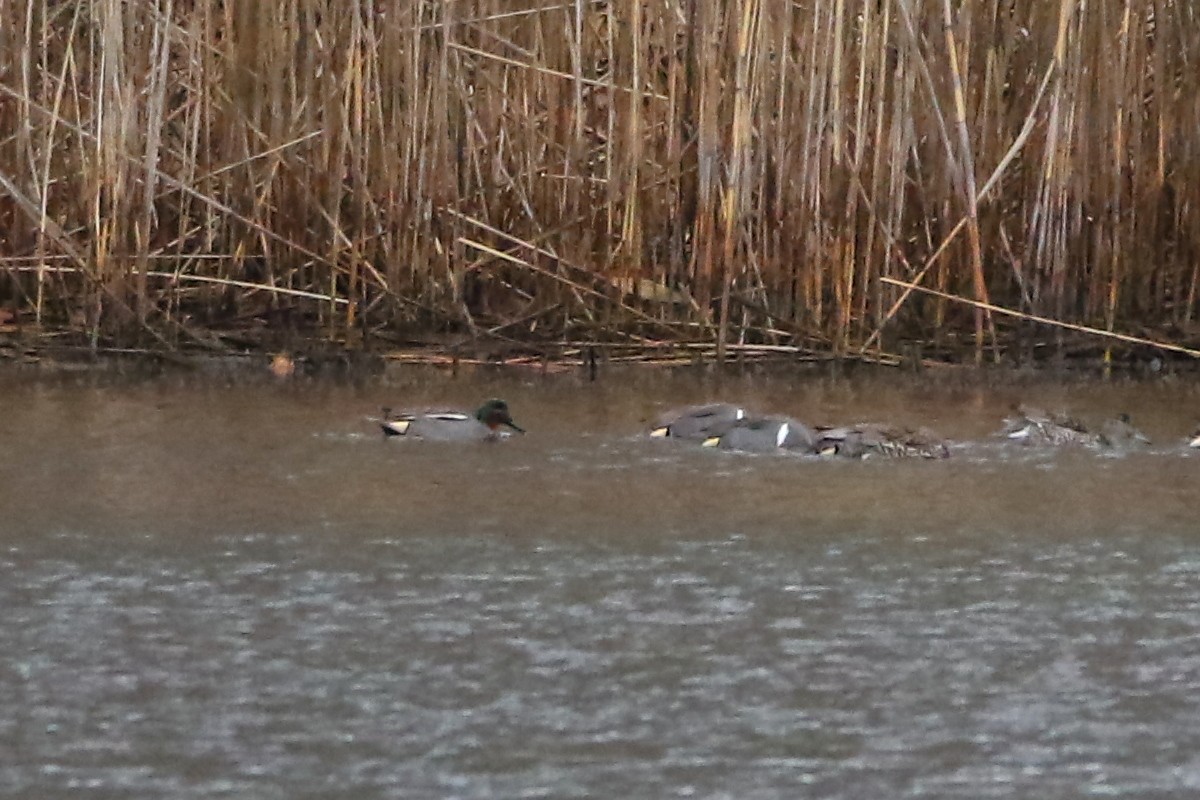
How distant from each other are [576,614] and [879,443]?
7.09 feet

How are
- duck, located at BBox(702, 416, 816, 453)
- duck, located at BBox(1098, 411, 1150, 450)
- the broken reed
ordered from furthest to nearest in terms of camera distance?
the broken reed < duck, located at BBox(1098, 411, 1150, 450) < duck, located at BBox(702, 416, 816, 453)

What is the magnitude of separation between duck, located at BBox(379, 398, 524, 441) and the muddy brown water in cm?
8

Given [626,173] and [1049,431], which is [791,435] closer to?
[1049,431]

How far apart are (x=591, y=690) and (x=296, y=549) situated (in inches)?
54.8

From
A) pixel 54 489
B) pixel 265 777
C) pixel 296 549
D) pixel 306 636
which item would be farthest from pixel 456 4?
pixel 265 777

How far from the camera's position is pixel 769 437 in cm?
689

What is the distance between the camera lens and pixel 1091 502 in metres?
6.14

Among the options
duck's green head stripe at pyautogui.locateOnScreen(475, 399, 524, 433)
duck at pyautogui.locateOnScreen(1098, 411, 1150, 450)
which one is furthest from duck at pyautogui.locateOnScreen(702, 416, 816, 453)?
duck at pyautogui.locateOnScreen(1098, 411, 1150, 450)

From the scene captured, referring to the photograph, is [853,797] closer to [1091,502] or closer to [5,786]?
[5,786]

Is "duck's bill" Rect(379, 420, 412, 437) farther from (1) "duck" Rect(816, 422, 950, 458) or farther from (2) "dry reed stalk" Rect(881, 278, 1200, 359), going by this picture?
(2) "dry reed stalk" Rect(881, 278, 1200, 359)

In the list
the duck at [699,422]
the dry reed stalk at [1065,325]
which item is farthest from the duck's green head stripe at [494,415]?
the dry reed stalk at [1065,325]

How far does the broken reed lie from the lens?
8.71 m

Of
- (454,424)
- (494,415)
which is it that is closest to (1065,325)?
(494,415)

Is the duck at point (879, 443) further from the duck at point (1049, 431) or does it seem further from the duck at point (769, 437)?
the duck at point (1049, 431)
